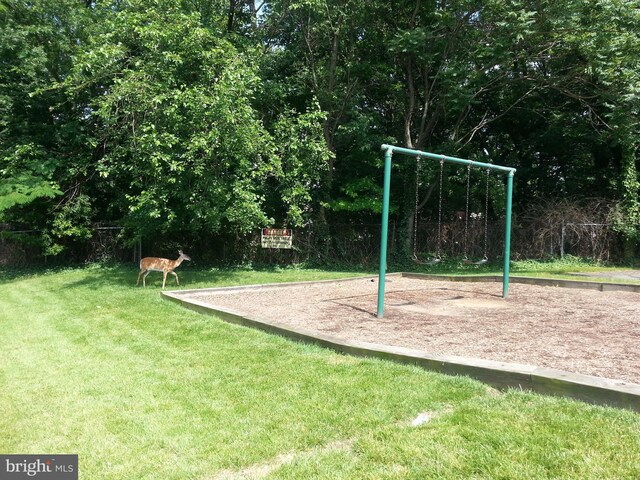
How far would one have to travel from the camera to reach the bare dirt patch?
15.5 ft

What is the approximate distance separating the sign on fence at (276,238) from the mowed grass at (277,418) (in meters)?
9.19

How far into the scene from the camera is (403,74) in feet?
56.7

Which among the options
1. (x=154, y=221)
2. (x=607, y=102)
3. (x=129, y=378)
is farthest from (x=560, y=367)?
(x=607, y=102)

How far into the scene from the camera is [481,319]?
6.79 m

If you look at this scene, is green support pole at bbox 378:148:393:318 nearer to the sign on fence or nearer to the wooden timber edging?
the wooden timber edging

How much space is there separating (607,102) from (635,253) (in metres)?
6.00

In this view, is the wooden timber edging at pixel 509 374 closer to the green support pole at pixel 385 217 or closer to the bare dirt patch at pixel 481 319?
the bare dirt patch at pixel 481 319

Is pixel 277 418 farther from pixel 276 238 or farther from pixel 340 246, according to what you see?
pixel 340 246

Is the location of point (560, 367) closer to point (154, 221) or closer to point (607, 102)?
point (154, 221)

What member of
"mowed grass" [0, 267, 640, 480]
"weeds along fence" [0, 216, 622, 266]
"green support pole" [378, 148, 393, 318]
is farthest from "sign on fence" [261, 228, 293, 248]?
"mowed grass" [0, 267, 640, 480]

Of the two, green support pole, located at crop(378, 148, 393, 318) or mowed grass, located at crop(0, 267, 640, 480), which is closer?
mowed grass, located at crop(0, 267, 640, 480)

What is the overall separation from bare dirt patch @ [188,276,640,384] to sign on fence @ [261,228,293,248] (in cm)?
391

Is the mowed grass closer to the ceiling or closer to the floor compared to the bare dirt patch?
closer to the floor

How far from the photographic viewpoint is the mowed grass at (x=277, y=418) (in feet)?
8.72
